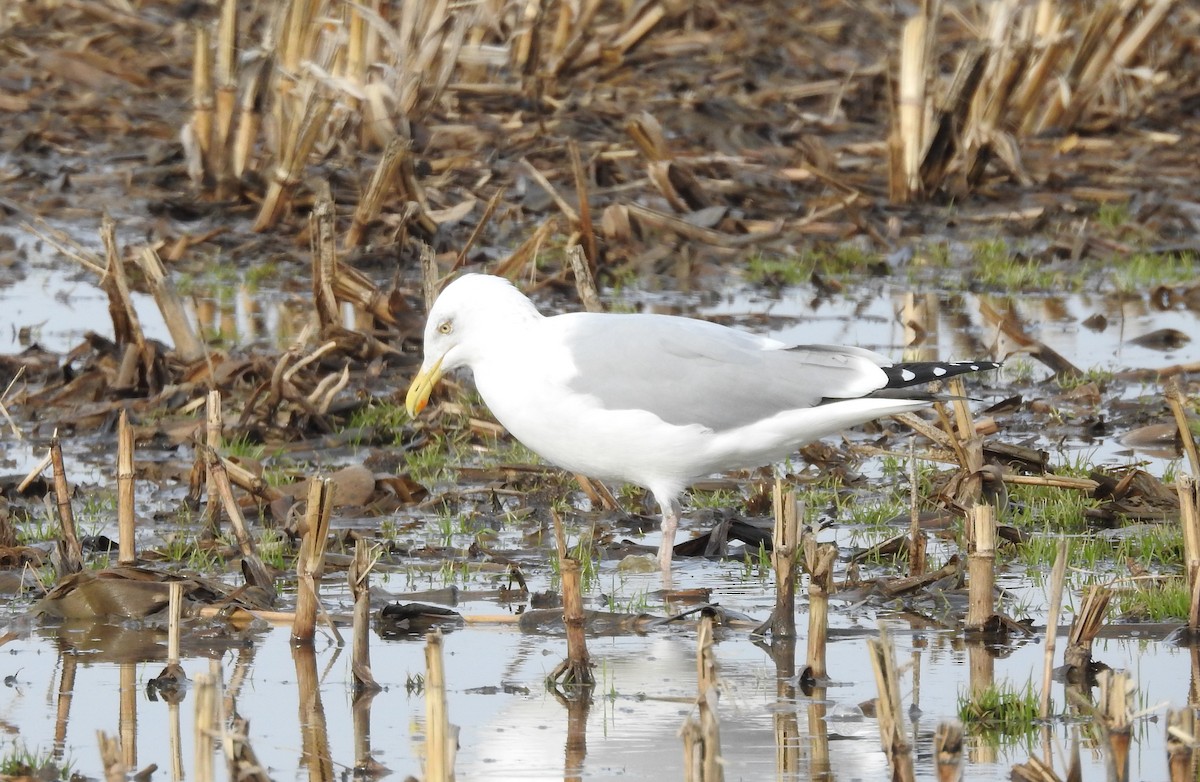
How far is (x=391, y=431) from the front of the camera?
27.3 ft

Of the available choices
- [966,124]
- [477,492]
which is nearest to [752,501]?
[477,492]

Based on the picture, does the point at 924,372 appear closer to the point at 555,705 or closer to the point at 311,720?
the point at 555,705

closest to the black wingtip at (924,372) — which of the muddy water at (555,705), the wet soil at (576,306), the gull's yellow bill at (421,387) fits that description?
the wet soil at (576,306)

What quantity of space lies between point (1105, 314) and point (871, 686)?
6.31m

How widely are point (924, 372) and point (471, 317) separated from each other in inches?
58.2

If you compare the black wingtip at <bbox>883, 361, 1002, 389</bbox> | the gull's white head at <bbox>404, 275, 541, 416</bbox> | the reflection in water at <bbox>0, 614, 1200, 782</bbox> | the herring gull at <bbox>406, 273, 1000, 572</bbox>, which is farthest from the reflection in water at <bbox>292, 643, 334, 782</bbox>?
the black wingtip at <bbox>883, 361, 1002, 389</bbox>

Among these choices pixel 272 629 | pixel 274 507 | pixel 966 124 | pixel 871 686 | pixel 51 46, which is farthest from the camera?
pixel 51 46

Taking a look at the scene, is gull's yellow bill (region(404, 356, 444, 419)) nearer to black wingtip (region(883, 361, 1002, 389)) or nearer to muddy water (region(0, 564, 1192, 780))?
muddy water (region(0, 564, 1192, 780))

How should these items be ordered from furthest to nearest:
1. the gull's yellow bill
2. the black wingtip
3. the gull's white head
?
the gull's yellow bill, the gull's white head, the black wingtip

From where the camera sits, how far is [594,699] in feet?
16.2

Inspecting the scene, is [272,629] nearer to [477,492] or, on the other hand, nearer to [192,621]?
[192,621]

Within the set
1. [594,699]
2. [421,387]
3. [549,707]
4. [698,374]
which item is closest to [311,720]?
[549,707]

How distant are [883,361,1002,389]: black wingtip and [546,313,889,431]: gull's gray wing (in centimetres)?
4

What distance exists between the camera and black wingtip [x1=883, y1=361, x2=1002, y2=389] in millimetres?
6148
